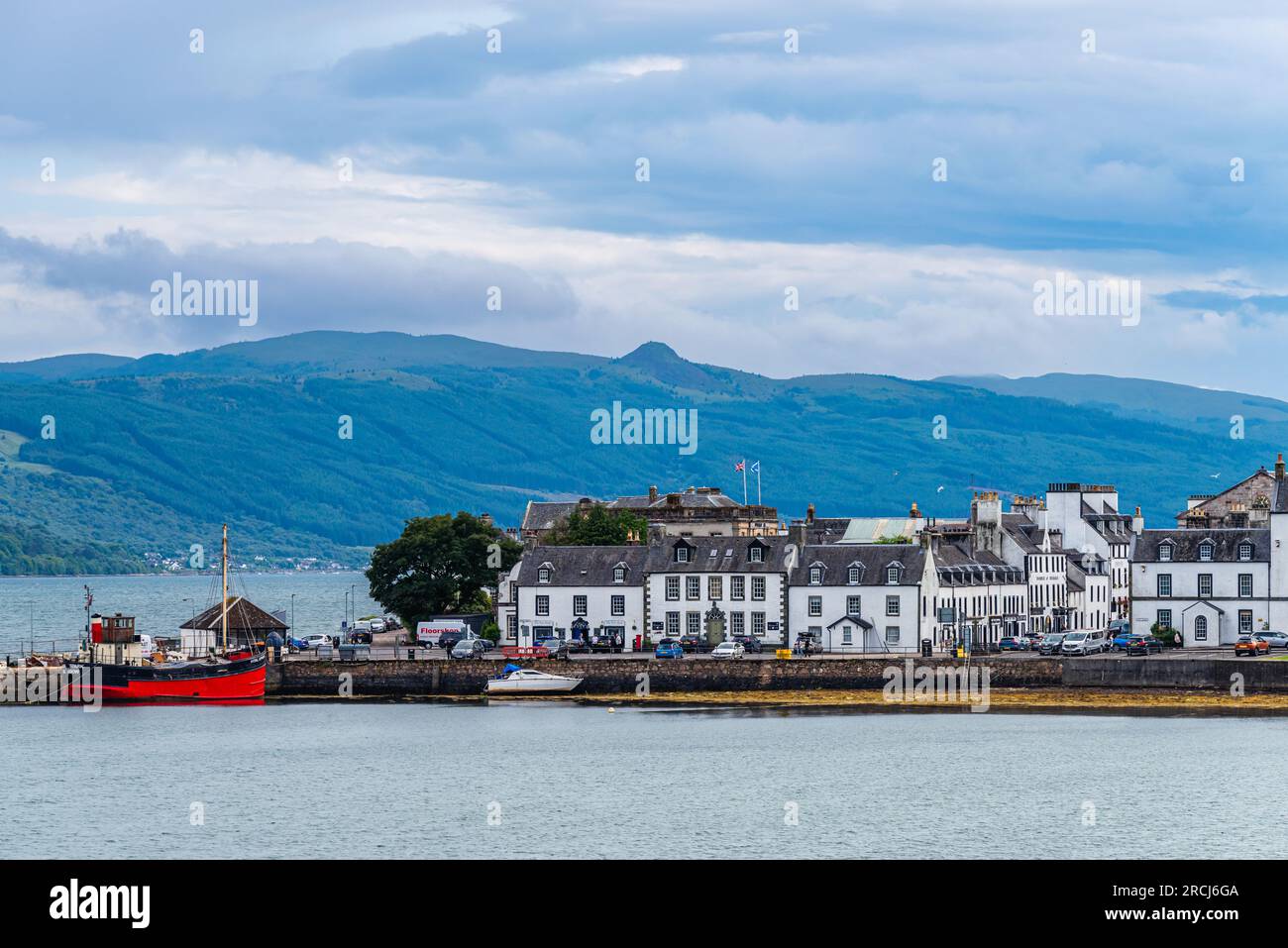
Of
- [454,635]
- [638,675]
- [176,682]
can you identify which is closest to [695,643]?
[638,675]

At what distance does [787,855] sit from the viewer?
151 feet

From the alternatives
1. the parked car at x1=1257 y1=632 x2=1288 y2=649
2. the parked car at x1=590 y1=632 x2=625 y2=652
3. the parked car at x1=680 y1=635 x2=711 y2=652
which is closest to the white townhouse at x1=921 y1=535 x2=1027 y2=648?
the parked car at x1=680 y1=635 x2=711 y2=652

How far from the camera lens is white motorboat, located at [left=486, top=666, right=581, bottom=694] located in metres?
89.8

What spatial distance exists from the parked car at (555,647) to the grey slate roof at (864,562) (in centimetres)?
1240

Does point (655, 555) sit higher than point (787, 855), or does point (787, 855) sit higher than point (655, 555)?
point (655, 555)

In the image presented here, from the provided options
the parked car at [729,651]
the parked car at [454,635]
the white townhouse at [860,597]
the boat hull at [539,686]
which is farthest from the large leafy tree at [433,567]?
the parked car at [729,651]

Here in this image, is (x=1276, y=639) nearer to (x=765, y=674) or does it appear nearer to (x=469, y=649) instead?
(x=765, y=674)

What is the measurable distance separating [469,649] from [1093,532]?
4831 cm

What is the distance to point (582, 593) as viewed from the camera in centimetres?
10112

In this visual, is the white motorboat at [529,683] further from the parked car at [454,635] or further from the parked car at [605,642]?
the parked car at [454,635]
